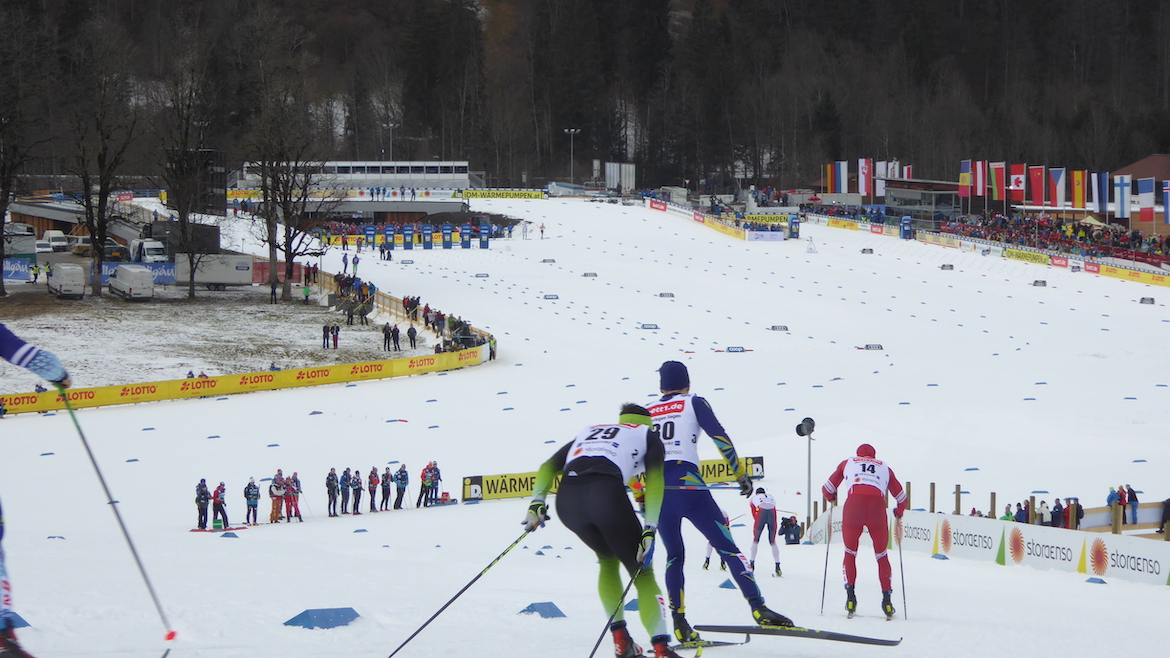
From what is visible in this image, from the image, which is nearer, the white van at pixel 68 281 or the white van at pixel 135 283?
the white van at pixel 68 281

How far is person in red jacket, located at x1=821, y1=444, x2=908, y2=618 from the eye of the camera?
905 cm

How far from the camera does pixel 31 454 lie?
76.9ft

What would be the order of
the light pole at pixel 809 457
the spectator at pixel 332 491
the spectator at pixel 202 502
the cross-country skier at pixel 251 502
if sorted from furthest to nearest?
the spectator at pixel 332 491, the cross-country skier at pixel 251 502, the spectator at pixel 202 502, the light pole at pixel 809 457

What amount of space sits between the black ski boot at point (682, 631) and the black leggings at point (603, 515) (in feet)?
3.03

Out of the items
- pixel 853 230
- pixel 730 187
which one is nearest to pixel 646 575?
pixel 853 230

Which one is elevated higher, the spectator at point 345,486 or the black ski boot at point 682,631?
the black ski boot at point 682,631

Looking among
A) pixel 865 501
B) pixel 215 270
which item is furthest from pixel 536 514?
pixel 215 270

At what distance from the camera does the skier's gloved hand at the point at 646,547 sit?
20.5 feet

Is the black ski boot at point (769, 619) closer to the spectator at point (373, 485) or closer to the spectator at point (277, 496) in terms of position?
the spectator at point (277, 496)

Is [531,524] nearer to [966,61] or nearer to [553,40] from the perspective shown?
[553,40]

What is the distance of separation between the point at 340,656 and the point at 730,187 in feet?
332

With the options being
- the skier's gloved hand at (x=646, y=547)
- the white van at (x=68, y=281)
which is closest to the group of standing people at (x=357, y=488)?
the skier's gloved hand at (x=646, y=547)

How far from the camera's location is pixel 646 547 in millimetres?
6266

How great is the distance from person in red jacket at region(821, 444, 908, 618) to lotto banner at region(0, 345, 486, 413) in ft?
76.5
